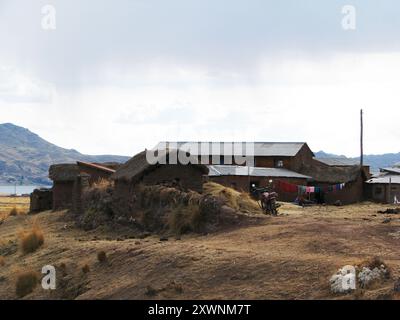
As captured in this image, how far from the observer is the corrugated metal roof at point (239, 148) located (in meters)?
62.3

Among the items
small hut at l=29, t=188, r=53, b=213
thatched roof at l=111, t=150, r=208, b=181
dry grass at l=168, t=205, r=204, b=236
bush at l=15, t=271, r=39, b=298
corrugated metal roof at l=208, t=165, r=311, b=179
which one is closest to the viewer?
bush at l=15, t=271, r=39, b=298

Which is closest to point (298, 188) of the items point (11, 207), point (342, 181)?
point (342, 181)

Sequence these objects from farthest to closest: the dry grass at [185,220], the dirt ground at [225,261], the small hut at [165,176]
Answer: the small hut at [165,176], the dry grass at [185,220], the dirt ground at [225,261]

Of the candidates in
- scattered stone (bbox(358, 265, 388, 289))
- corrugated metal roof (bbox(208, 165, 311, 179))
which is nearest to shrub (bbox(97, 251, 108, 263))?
scattered stone (bbox(358, 265, 388, 289))

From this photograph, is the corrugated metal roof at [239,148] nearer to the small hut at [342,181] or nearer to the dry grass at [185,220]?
the small hut at [342,181]

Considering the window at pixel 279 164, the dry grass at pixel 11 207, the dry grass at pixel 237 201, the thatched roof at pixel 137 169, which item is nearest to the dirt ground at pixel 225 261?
the dry grass at pixel 237 201

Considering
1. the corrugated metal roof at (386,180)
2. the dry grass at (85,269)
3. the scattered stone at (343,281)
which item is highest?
the corrugated metal roof at (386,180)

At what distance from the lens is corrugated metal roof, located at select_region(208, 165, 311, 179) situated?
169 ft

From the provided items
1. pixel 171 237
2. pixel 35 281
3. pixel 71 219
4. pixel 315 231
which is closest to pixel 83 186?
pixel 71 219

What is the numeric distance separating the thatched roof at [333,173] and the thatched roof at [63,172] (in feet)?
78.6

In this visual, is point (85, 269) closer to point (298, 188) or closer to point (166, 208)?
point (166, 208)

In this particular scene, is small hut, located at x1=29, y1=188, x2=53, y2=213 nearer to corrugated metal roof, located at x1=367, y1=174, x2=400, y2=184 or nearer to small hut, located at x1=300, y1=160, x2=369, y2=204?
small hut, located at x1=300, y1=160, x2=369, y2=204

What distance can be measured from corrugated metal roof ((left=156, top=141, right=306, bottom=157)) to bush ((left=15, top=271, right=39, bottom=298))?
38.9m
